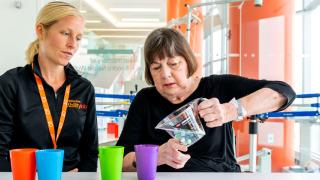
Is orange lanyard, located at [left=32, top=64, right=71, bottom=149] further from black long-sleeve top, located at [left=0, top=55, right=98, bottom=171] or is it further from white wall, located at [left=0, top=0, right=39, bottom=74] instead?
white wall, located at [left=0, top=0, right=39, bottom=74]

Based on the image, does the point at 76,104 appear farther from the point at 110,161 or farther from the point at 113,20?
the point at 113,20

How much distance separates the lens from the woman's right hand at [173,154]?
1.14m

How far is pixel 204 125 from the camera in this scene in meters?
1.46

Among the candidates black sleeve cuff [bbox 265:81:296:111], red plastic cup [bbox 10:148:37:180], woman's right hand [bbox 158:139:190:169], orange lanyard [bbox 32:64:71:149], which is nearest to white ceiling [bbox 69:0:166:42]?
orange lanyard [bbox 32:64:71:149]

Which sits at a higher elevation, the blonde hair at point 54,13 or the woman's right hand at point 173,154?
the blonde hair at point 54,13

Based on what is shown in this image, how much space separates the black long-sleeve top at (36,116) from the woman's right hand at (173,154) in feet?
2.04

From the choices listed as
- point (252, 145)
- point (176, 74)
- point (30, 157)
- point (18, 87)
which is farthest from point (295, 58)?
point (30, 157)

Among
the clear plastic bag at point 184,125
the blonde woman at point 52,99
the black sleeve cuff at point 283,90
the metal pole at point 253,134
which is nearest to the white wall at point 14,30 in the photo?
the blonde woman at point 52,99

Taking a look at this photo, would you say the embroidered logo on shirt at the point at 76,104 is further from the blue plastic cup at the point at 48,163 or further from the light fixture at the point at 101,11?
the light fixture at the point at 101,11

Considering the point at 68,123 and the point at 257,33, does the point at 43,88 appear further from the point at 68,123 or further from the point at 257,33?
the point at 257,33

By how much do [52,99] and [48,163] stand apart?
80 cm

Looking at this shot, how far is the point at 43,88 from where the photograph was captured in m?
1.65

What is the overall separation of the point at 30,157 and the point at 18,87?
78 centimetres

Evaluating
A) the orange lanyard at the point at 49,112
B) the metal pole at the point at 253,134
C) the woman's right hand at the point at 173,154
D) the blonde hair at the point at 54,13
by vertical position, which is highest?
the blonde hair at the point at 54,13
